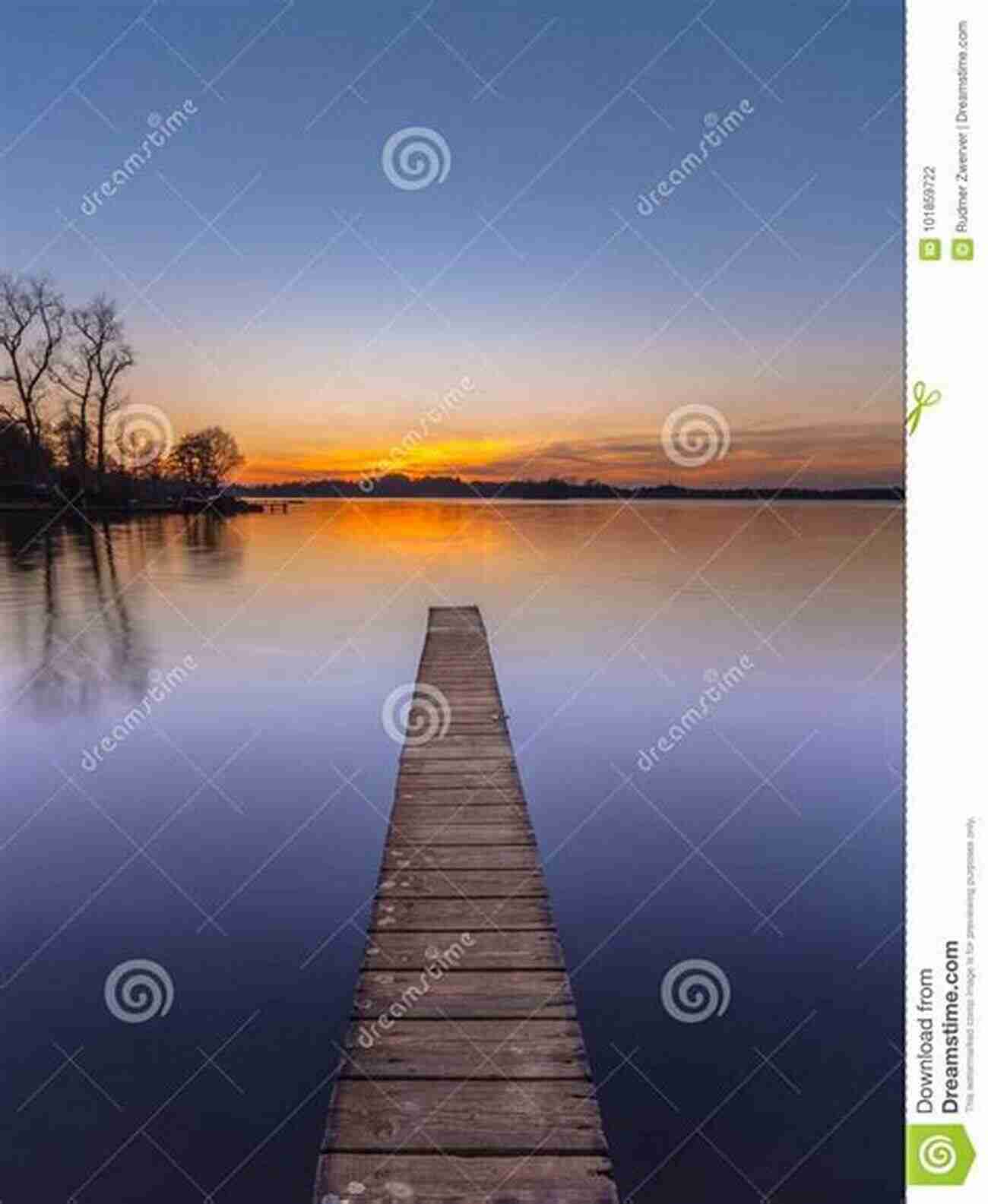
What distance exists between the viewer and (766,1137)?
171 inches

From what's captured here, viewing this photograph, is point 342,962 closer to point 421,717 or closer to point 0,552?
point 421,717

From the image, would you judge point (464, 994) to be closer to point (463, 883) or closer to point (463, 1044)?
point (463, 1044)

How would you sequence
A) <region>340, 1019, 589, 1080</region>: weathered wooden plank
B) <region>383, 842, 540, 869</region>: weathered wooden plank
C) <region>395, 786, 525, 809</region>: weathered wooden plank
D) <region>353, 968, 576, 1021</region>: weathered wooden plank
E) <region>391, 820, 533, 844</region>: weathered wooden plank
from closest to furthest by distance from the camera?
<region>340, 1019, 589, 1080</region>: weathered wooden plank → <region>353, 968, 576, 1021</region>: weathered wooden plank → <region>383, 842, 540, 869</region>: weathered wooden plank → <region>391, 820, 533, 844</region>: weathered wooden plank → <region>395, 786, 525, 809</region>: weathered wooden plank

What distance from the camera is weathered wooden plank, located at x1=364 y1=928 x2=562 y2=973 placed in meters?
4.00

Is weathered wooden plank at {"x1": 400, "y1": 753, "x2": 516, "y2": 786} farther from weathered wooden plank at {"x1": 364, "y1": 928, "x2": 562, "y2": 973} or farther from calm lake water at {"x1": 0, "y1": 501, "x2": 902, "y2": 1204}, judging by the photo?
weathered wooden plank at {"x1": 364, "y1": 928, "x2": 562, "y2": 973}

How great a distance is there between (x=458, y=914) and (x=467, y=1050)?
1.12m

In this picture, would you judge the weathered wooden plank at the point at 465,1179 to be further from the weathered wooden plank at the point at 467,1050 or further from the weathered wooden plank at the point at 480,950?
the weathered wooden plank at the point at 480,950
